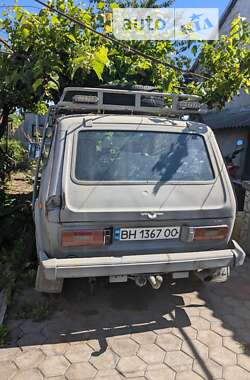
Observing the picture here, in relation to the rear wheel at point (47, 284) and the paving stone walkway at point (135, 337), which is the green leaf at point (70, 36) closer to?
the rear wheel at point (47, 284)

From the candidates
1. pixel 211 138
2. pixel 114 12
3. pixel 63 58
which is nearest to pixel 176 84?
pixel 114 12

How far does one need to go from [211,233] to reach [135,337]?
1255mm

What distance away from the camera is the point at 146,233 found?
3191 mm

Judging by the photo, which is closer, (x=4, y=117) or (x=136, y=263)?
(x=136, y=263)

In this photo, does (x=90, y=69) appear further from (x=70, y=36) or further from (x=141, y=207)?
(x=141, y=207)

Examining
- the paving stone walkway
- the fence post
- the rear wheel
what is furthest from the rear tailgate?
the fence post

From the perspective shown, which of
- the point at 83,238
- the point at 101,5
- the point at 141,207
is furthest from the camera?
the point at 101,5

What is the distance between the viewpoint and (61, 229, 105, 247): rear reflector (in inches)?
117

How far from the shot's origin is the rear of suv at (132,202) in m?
2.99

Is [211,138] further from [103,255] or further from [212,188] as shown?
[103,255]

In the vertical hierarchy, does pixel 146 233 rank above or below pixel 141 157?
below

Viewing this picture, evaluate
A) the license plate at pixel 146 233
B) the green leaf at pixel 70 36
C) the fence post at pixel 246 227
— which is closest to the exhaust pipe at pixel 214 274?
the license plate at pixel 146 233

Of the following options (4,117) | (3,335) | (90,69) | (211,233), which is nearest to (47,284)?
(3,335)

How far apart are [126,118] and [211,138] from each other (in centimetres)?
99
